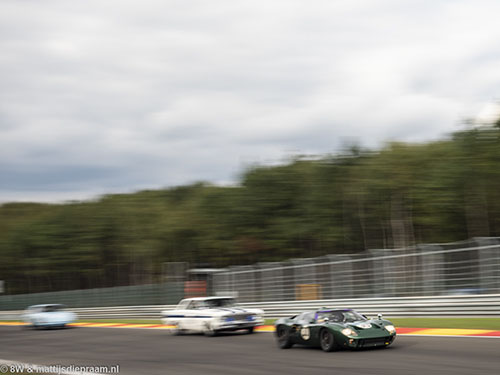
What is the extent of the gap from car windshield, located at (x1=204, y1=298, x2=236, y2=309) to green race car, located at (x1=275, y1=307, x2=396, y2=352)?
6202 millimetres

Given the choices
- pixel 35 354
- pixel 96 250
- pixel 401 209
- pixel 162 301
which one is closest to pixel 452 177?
pixel 401 209

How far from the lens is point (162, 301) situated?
33344 millimetres

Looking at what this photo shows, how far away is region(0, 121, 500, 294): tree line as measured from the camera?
4806cm

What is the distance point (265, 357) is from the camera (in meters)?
13.1

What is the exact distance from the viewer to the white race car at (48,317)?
97.8ft

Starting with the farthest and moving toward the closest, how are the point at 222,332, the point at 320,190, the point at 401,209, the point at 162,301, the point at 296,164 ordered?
the point at 296,164, the point at 320,190, the point at 401,209, the point at 162,301, the point at 222,332

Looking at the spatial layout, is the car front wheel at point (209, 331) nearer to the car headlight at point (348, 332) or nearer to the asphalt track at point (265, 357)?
the asphalt track at point (265, 357)

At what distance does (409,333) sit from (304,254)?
130 feet

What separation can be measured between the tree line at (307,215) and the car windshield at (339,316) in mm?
30652

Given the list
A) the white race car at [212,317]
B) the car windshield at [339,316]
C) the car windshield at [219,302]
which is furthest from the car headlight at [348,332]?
the car windshield at [219,302]

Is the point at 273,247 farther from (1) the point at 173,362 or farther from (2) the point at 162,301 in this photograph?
(1) the point at 173,362

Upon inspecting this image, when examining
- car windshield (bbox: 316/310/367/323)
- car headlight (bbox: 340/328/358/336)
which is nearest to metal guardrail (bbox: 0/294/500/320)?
car windshield (bbox: 316/310/367/323)

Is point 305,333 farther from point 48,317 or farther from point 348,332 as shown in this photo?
point 48,317

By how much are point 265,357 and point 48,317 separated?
757 inches
